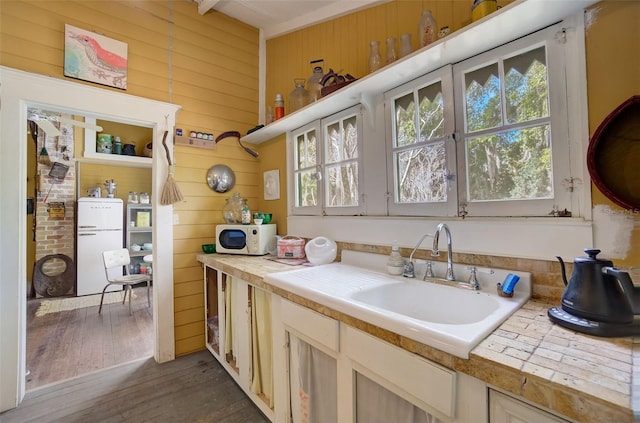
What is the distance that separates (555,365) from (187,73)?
9.74 ft

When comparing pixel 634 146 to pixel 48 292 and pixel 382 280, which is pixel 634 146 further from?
pixel 48 292

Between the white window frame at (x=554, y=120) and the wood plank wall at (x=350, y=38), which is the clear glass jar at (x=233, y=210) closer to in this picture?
the wood plank wall at (x=350, y=38)

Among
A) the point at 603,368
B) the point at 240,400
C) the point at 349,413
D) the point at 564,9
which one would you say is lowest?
the point at 240,400

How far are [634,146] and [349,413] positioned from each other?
138cm

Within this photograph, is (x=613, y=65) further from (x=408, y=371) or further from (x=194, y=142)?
(x=194, y=142)

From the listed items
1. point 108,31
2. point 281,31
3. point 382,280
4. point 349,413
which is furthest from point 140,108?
point 349,413

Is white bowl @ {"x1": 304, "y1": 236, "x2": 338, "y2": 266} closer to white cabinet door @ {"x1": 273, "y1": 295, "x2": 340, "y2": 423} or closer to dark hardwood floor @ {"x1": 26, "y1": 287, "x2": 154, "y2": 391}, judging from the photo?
white cabinet door @ {"x1": 273, "y1": 295, "x2": 340, "y2": 423}

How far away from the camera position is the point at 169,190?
2.21 metres

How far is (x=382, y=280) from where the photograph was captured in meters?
1.35

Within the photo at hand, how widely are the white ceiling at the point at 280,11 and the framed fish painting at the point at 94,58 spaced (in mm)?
859

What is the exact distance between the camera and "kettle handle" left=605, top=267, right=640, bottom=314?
2.34 feet

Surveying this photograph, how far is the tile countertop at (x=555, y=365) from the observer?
0.51 m

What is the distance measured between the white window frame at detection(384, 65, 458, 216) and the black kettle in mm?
576

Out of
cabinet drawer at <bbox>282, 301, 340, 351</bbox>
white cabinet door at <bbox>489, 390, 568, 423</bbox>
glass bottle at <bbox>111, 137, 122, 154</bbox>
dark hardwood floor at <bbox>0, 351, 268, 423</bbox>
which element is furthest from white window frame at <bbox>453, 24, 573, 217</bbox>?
glass bottle at <bbox>111, 137, 122, 154</bbox>
